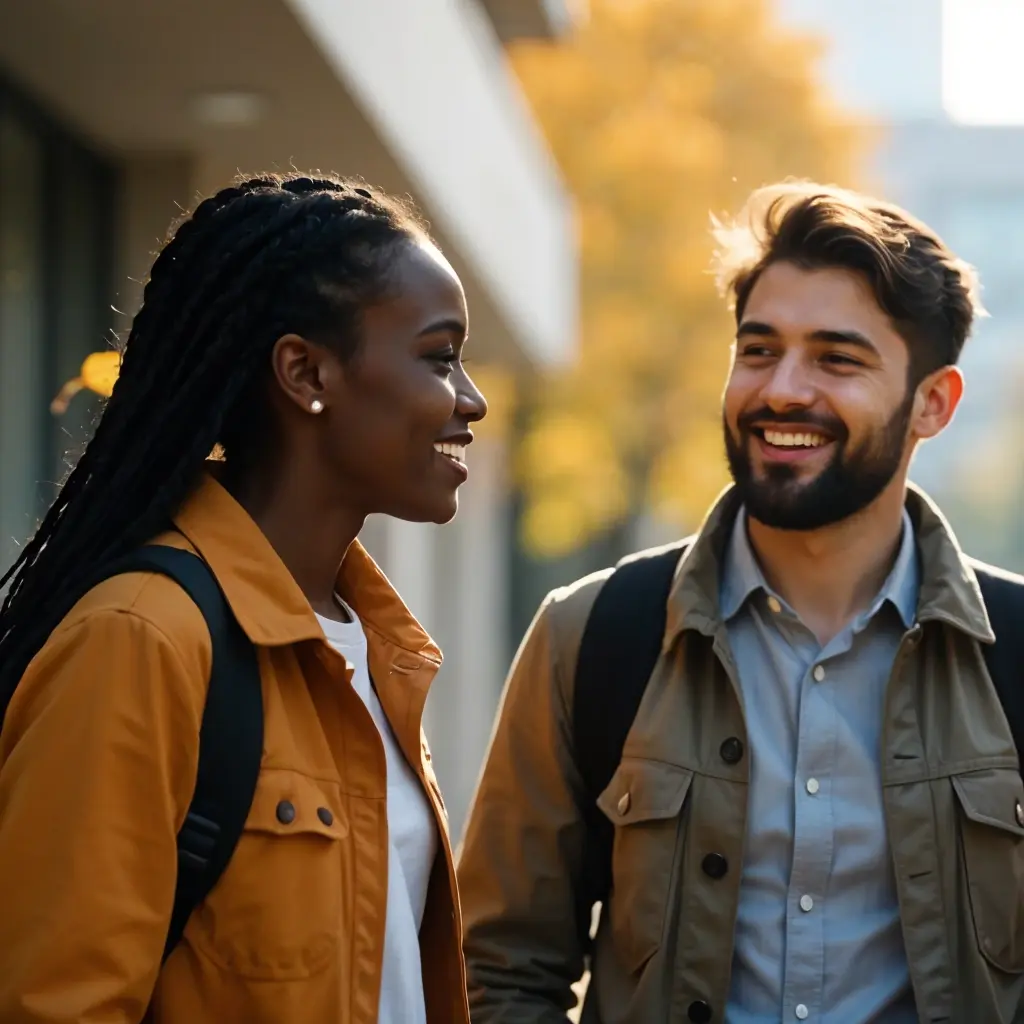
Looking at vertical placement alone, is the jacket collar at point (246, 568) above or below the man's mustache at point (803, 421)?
below

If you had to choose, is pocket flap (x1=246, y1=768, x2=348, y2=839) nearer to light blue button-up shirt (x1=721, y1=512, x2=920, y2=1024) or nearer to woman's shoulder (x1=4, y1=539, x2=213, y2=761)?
woman's shoulder (x1=4, y1=539, x2=213, y2=761)

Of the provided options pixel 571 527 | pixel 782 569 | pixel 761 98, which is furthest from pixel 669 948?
pixel 761 98

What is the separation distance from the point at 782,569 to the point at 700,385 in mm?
20798

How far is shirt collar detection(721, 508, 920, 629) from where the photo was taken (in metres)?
3.81

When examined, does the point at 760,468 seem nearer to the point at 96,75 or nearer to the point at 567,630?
the point at 567,630

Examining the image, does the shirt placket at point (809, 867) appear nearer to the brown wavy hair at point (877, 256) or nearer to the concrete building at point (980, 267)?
the brown wavy hair at point (877, 256)

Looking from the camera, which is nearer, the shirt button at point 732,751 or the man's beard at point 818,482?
the shirt button at point 732,751

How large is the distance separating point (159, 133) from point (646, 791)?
5198 mm

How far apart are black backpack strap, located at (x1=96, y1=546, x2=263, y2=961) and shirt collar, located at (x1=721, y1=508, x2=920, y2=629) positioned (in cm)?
152

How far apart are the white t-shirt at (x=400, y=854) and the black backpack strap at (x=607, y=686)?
867 millimetres

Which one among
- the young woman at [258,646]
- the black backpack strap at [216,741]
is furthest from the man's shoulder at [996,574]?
the black backpack strap at [216,741]

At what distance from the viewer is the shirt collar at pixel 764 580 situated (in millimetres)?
3809

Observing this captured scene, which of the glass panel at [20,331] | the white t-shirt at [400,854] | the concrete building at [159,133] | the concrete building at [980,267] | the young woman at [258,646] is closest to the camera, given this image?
the young woman at [258,646]

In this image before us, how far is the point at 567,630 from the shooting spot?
3863mm
